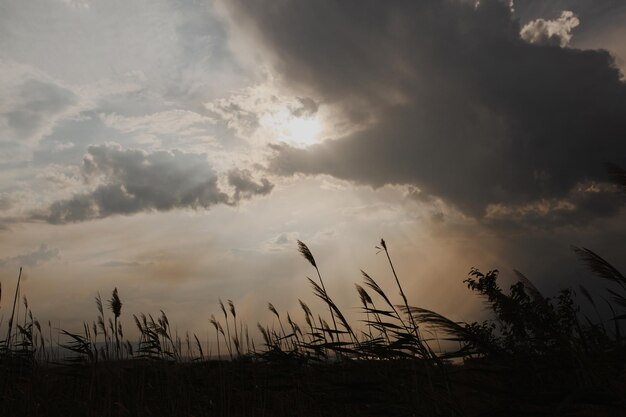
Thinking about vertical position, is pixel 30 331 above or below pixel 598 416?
above

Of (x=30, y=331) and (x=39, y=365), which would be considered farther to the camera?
(x=30, y=331)

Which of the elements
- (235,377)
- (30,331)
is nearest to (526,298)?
(235,377)

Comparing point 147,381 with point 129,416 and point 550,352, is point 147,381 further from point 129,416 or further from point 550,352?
point 550,352

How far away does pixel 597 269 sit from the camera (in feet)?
11.1

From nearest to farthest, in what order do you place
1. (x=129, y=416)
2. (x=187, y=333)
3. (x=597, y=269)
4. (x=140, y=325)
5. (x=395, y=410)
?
(x=597, y=269)
(x=395, y=410)
(x=129, y=416)
(x=140, y=325)
(x=187, y=333)

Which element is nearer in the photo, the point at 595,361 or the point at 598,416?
the point at 595,361

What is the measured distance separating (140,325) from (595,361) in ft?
27.0

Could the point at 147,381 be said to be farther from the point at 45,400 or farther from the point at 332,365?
the point at 332,365

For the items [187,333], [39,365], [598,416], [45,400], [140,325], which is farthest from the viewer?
[187,333]

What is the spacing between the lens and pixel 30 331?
9.71 metres

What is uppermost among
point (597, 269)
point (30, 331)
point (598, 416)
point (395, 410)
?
point (30, 331)

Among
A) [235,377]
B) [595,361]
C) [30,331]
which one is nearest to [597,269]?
[595,361]

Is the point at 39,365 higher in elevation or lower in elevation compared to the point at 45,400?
higher

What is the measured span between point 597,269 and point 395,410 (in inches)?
82.9
